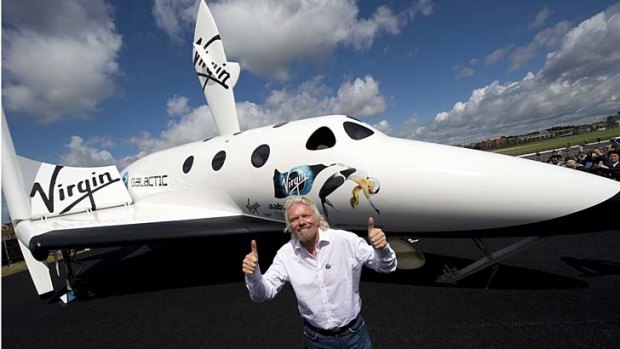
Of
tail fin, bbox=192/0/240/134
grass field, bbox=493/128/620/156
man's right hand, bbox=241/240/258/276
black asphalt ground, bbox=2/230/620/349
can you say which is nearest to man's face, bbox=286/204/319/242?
man's right hand, bbox=241/240/258/276

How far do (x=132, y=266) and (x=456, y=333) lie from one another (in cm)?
850

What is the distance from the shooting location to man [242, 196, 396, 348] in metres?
1.92

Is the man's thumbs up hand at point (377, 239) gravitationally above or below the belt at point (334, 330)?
above

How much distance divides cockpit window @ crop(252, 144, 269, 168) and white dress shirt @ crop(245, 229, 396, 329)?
3647 millimetres

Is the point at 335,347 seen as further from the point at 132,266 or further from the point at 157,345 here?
the point at 132,266

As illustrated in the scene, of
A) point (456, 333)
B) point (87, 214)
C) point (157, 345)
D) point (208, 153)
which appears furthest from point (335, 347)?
point (87, 214)

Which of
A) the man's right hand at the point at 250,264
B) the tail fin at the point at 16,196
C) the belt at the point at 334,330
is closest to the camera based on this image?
the man's right hand at the point at 250,264

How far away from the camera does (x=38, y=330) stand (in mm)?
5086

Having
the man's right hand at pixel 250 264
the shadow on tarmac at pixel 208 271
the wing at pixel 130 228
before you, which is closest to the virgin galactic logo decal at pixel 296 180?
the wing at pixel 130 228

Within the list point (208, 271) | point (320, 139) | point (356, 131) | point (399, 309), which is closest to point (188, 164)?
point (208, 271)

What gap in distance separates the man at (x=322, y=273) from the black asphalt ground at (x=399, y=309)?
1.97 metres

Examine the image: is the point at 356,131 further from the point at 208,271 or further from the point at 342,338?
the point at 208,271

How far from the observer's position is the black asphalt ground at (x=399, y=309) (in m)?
3.60

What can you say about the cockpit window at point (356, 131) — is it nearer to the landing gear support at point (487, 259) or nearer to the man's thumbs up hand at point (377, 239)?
the landing gear support at point (487, 259)
